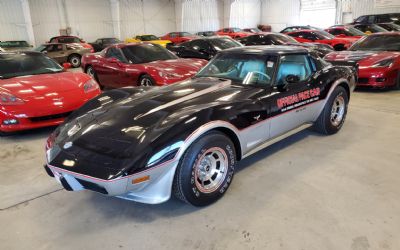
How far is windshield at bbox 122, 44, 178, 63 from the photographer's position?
6.68m

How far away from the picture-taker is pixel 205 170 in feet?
8.64

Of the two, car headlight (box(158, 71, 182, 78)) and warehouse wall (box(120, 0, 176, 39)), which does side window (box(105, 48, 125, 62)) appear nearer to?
car headlight (box(158, 71, 182, 78))

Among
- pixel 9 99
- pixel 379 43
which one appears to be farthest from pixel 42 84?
pixel 379 43

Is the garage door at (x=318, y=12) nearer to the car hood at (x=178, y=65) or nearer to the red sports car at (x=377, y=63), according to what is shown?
the red sports car at (x=377, y=63)

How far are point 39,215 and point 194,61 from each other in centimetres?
476

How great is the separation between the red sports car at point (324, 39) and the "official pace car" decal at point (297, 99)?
887 cm

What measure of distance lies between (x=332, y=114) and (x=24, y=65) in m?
5.07

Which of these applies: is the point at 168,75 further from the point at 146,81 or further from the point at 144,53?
the point at 144,53

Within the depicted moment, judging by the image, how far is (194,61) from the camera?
6699mm

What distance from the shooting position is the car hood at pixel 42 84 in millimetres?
4445

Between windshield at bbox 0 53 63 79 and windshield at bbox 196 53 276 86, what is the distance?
123 inches

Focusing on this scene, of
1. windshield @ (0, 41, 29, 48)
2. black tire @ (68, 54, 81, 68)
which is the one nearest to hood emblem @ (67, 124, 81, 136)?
black tire @ (68, 54, 81, 68)

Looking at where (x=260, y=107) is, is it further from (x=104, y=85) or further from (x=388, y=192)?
(x=104, y=85)

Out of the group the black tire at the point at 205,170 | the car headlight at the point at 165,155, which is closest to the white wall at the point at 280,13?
the black tire at the point at 205,170
